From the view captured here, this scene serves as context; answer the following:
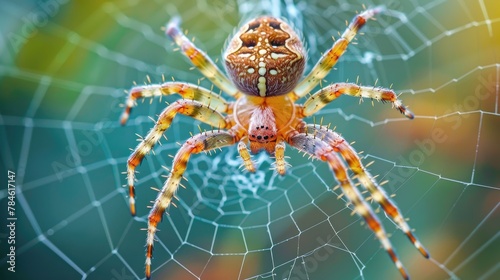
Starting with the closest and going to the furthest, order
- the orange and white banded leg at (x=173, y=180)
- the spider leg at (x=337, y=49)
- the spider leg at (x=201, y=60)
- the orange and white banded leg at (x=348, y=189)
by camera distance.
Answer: the orange and white banded leg at (x=348, y=189) < the orange and white banded leg at (x=173, y=180) < the spider leg at (x=337, y=49) < the spider leg at (x=201, y=60)

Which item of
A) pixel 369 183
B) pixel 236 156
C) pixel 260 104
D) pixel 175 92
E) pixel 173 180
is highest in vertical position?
pixel 175 92

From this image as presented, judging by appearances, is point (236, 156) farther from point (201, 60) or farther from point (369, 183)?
point (369, 183)

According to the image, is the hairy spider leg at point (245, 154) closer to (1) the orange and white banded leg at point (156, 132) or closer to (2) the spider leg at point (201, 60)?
(1) the orange and white banded leg at point (156, 132)

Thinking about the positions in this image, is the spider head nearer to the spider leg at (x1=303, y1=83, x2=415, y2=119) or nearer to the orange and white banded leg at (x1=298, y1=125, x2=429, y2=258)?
the spider leg at (x1=303, y1=83, x2=415, y2=119)

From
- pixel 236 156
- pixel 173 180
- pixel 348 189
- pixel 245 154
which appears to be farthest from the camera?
pixel 236 156

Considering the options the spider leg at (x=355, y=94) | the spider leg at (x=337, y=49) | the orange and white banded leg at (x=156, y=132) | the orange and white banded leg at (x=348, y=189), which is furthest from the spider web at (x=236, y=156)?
the orange and white banded leg at (x=156, y=132)

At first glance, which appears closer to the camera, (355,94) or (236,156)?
(355,94)

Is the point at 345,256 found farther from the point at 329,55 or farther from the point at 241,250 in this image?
the point at 329,55

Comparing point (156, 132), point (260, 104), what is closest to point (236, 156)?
point (260, 104)
